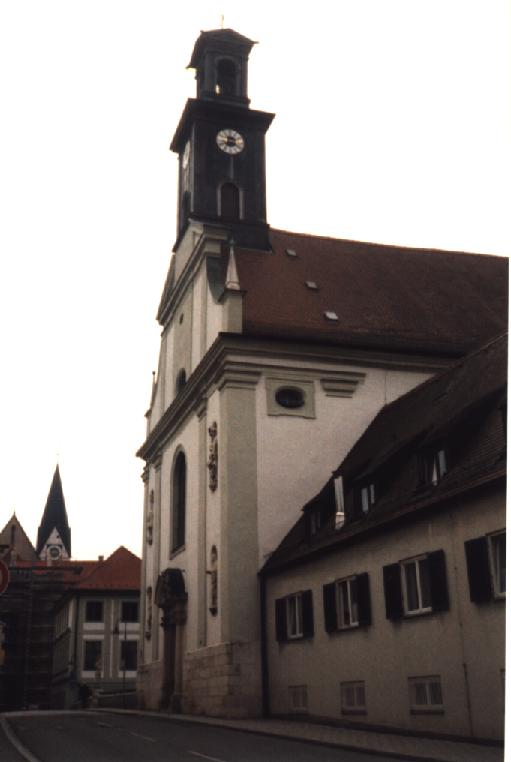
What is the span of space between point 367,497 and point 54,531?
104 metres

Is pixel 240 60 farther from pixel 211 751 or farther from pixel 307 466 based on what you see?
pixel 211 751

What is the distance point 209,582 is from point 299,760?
15439mm

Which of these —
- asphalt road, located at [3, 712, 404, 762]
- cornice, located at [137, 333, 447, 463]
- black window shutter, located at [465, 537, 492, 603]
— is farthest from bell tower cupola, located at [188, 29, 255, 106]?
black window shutter, located at [465, 537, 492, 603]

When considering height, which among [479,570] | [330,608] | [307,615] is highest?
[479,570]

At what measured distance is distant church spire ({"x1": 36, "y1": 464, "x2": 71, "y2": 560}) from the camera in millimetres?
118875

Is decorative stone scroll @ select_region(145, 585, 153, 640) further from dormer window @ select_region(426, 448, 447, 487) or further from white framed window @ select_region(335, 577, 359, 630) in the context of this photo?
dormer window @ select_region(426, 448, 447, 487)

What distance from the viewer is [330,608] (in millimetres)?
22328

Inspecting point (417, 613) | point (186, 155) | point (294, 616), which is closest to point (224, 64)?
point (186, 155)

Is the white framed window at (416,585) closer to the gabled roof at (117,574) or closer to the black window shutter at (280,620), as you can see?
the black window shutter at (280,620)

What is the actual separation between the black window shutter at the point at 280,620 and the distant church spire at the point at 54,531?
97.4 m

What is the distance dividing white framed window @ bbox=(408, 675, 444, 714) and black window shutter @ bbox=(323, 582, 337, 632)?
12.5 feet

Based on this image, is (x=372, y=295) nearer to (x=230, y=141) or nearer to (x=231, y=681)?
(x=230, y=141)

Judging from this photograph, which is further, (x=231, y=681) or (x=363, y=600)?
(x=231, y=681)

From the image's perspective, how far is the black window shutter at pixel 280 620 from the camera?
2525 cm
